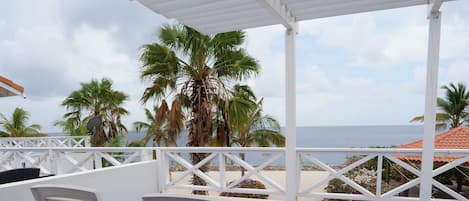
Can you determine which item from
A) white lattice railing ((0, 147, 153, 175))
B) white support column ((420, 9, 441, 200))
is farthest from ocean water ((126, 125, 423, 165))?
white lattice railing ((0, 147, 153, 175))

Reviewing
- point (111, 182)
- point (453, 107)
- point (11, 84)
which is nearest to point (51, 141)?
point (11, 84)

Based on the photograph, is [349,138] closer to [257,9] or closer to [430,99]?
[430,99]

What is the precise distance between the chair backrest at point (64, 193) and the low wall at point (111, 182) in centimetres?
71

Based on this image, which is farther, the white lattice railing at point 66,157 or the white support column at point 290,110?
the white lattice railing at point 66,157

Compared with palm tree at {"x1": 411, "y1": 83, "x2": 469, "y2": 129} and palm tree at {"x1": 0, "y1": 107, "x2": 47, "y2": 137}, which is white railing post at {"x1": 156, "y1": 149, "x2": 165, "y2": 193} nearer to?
palm tree at {"x1": 411, "y1": 83, "x2": 469, "y2": 129}

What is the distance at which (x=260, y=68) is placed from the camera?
570cm

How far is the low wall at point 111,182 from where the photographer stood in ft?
A: 7.12

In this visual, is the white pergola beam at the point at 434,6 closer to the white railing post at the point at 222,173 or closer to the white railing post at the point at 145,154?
the white railing post at the point at 222,173

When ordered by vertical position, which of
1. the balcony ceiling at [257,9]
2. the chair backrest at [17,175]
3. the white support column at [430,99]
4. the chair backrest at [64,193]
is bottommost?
the chair backrest at [17,175]

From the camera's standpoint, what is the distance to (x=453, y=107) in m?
12.6

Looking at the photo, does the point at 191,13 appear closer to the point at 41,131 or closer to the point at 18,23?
the point at 18,23

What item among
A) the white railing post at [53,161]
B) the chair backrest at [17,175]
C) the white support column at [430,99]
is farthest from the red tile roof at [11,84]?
the white support column at [430,99]

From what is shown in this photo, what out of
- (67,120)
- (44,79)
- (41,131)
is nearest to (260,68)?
(44,79)

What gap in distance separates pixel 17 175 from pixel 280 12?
2795 millimetres
